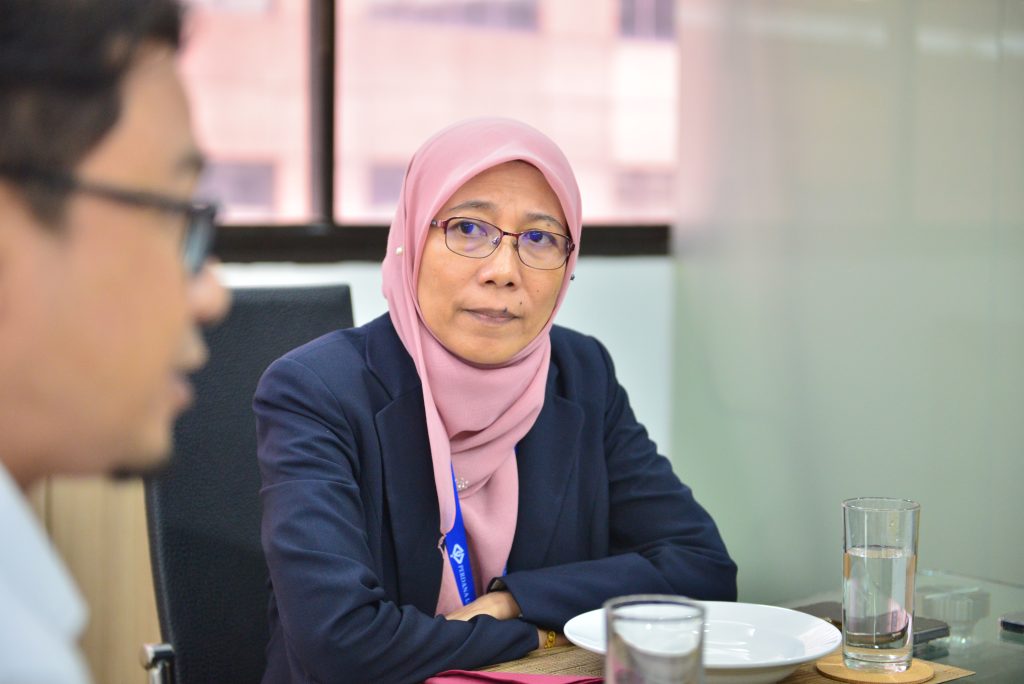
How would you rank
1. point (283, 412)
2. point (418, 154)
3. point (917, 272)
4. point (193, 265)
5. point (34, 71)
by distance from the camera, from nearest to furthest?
1. point (34, 71)
2. point (193, 265)
3. point (283, 412)
4. point (418, 154)
5. point (917, 272)

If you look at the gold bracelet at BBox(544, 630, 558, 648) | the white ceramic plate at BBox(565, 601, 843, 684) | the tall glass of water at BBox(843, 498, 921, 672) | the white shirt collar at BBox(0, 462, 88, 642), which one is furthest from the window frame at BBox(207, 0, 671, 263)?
the white shirt collar at BBox(0, 462, 88, 642)

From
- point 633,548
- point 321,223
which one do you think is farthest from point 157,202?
point 321,223

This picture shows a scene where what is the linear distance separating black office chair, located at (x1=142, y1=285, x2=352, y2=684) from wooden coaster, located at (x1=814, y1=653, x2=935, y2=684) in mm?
866

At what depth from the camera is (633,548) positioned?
73.0 inches

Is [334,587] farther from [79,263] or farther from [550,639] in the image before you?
[79,263]

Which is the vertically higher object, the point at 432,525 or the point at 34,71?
the point at 34,71

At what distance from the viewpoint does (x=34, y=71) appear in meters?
0.68

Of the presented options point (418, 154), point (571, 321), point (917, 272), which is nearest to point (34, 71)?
point (418, 154)

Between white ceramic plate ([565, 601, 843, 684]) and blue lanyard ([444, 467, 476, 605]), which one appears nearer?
white ceramic plate ([565, 601, 843, 684])

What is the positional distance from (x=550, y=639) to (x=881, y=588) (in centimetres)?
41

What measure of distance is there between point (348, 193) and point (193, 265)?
214 centimetres

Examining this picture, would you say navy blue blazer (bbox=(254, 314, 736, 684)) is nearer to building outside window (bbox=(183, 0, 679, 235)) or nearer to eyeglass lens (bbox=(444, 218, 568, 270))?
eyeglass lens (bbox=(444, 218, 568, 270))

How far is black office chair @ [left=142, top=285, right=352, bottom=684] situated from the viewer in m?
1.75

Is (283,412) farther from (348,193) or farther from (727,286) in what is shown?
(727,286)
